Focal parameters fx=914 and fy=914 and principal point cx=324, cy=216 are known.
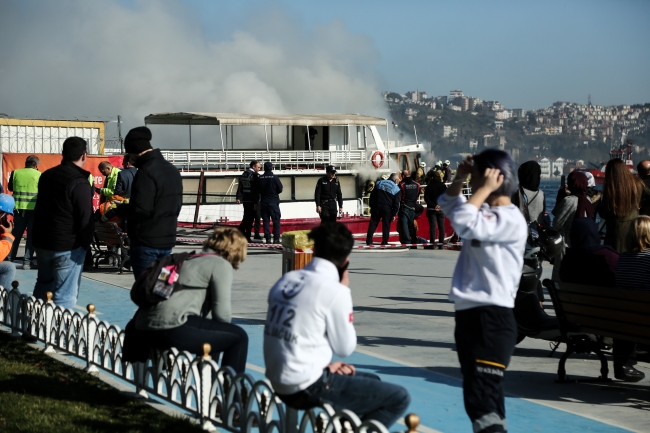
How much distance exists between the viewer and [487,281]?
468 cm

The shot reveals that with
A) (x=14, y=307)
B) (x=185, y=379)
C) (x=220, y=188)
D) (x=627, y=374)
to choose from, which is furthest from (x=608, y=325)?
(x=220, y=188)

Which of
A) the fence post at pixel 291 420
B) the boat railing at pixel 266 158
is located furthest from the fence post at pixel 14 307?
the boat railing at pixel 266 158

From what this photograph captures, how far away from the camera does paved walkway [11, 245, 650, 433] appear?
6.30m

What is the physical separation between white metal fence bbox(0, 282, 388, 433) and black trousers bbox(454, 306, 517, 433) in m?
0.67

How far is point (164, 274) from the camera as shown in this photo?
5766 millimetres

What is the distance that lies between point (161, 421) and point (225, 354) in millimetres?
596

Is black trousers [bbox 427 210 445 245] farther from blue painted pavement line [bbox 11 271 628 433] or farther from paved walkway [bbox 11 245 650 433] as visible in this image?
blue painted pavement line [bbox 11 271 628 433]

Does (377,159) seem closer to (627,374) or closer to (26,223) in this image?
(26,223)

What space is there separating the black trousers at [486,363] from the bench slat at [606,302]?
7.10ft

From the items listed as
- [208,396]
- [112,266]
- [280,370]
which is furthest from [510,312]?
[112,266]

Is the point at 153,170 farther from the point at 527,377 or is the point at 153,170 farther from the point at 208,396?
the point at 527,377

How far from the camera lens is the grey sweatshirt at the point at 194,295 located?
585 cm

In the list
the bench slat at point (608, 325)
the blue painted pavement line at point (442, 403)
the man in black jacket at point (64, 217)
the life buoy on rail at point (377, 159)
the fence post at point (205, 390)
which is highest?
the life buoy on rail at point (377, 159)

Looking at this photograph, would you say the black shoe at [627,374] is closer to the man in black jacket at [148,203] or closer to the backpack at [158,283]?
the backpack at [158,283]
